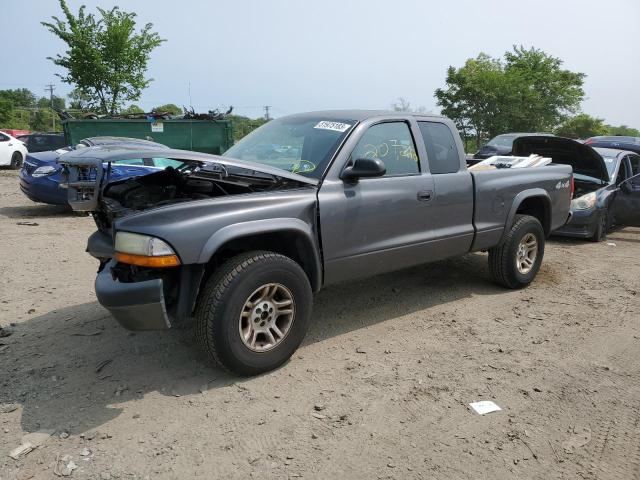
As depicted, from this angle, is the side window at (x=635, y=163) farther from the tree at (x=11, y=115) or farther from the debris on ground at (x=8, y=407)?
the tree at (x=11, y=115)

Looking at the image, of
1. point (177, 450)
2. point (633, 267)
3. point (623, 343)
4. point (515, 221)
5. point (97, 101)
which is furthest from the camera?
point (97, 101)

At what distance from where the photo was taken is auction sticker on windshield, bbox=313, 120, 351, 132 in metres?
4.18

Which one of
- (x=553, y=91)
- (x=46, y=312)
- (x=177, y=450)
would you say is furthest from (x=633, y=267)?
(x=553, y=91)

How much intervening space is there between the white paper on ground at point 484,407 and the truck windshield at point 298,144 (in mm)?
1928

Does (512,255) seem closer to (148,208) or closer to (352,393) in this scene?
(352,393)

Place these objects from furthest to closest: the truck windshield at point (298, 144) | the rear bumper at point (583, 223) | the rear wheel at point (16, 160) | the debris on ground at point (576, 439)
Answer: the rear wheel at point (16, 160) → the rear bumper at point (583, 223) → the truck windshield at point (298, 144) → the debris on ground at point (576, 439)

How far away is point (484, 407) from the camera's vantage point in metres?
3.26

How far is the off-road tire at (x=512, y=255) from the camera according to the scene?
5387mm

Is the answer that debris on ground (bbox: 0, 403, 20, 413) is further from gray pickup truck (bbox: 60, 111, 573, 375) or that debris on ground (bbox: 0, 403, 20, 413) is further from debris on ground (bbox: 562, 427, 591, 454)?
debris on ground (bbox: 562, 427, 591, 454)

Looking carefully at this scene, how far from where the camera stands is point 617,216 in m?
8.62

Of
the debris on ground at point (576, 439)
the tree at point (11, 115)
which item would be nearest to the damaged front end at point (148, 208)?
the debris on ground at point (576, 439)

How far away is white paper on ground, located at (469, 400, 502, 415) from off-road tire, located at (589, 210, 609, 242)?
617cm

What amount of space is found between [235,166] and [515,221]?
3.34 metres

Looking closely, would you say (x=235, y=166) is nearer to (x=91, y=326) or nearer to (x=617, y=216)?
(x=91, y=326)
